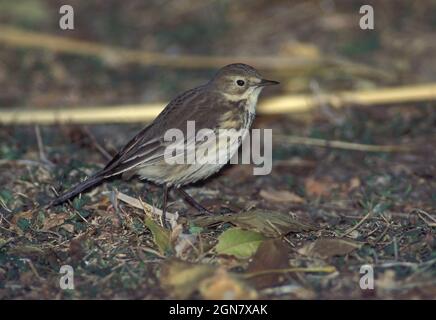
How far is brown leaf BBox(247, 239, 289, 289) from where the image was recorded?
5719 mm

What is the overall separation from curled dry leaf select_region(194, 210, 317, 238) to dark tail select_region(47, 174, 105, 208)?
1.08m

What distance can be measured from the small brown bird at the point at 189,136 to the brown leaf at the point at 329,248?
1.41 m

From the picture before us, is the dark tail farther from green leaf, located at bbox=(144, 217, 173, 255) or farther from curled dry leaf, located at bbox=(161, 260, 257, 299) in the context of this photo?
curled dry leaf, located at bbox=(161, 260, 257, 299)

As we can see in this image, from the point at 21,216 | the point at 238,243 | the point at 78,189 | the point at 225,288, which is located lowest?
the point at 225,288

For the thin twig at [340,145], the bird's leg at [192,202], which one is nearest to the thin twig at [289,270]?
the bird's leg at [192,202]

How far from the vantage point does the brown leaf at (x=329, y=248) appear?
6047 mm

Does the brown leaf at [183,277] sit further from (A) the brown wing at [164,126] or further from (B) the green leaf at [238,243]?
(A) the brown wing at [164,126]

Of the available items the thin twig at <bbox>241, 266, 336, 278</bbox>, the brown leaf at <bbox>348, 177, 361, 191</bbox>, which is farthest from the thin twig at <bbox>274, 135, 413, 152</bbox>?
the thin twig at <bbox>241, 266, 336, 278</bbox>

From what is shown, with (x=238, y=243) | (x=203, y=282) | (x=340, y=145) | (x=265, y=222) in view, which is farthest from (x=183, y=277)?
(x=340, y=145)

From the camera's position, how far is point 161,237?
623 cm

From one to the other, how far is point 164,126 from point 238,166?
168cm

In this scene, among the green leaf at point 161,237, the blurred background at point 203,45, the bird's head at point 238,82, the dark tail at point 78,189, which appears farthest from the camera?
the blurred background at point 203,45

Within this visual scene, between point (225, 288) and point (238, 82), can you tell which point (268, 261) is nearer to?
point (225, 288)
